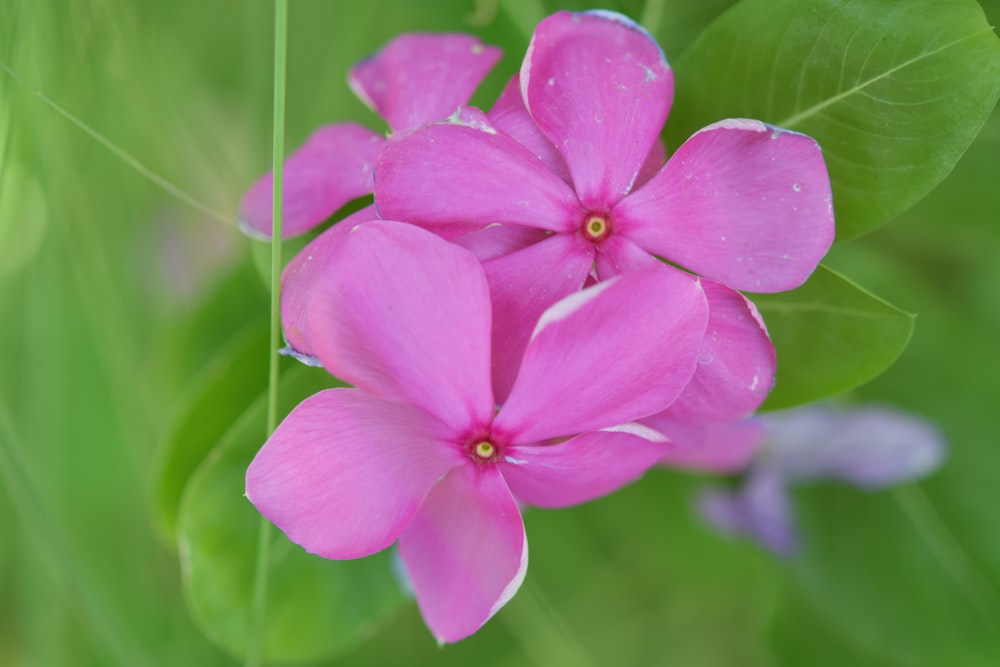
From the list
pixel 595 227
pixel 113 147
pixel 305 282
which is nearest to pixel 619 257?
pixel 595 227

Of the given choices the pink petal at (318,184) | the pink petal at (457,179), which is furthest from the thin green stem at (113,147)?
the pink petal at (457,179)

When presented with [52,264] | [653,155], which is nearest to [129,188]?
[52,264]

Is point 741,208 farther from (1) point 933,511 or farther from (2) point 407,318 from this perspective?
(1) point 933,511

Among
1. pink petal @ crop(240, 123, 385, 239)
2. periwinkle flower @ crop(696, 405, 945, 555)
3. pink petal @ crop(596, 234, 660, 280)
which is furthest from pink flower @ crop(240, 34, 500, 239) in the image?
periwinkle flower @ crop(696, 405, 945, 555)

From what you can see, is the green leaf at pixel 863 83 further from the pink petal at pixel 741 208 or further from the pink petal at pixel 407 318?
the pink petal at pixel 407 318

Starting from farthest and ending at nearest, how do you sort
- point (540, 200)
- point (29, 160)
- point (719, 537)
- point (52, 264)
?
point (719, 537) < point (52, 264) < point (29, 160) < point (540, 200)

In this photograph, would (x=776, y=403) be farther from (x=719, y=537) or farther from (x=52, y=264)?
(x=52, y=264)
